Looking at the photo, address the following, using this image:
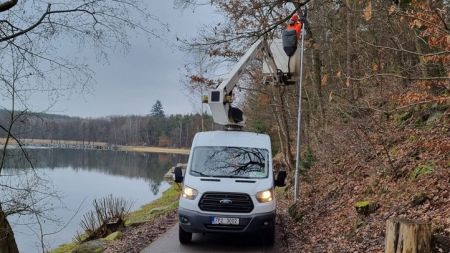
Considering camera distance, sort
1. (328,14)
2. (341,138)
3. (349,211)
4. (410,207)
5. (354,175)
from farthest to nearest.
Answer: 1. (328,14)
2. (341,138)
3. (354,175)
4. (349,211)
5. (410,207)

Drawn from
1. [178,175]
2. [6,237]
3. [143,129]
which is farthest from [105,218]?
[143,129]

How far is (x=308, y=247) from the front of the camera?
901 centimetres

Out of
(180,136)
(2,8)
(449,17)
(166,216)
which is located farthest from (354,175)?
(180,136)

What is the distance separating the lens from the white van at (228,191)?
361 inches

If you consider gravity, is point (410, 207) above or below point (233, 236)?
above

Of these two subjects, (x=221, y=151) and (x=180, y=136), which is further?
(x=180, y=136)

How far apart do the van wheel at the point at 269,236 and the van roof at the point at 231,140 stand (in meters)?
1.89

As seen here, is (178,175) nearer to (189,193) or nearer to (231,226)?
(189,193)

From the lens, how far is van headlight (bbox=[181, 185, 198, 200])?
934 centimetres

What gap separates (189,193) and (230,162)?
3.97 ft

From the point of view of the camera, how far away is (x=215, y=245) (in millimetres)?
10016

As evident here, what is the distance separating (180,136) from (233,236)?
114 m

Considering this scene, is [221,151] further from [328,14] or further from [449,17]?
[328,14]

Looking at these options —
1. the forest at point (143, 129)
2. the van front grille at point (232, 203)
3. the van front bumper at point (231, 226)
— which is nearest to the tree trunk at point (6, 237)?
the van front bumper at point (231, 226)
